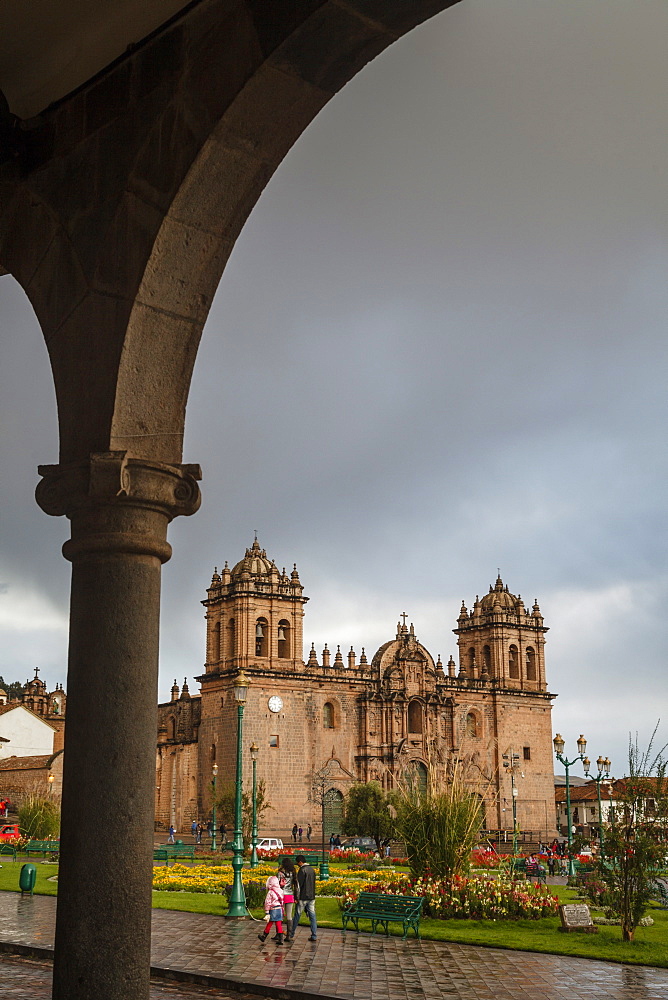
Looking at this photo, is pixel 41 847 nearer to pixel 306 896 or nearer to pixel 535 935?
pixel 306 896

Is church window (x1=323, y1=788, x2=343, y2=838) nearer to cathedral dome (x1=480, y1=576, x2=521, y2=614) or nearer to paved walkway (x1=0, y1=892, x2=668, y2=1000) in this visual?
cathedral dome (x1=480, y1=576, x2=521, y2=614)

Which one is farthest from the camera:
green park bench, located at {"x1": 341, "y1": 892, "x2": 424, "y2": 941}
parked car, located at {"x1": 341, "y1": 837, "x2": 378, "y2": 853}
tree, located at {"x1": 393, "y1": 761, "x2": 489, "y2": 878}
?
parked car, located at {"x1": 341, "y1": 837, "x2": 378, "y2": 853}

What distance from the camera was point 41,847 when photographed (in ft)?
94.7

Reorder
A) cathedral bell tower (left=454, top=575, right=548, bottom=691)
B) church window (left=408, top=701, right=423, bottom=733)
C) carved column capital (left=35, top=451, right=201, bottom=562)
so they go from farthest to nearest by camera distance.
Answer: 1. cathedral bell tower (left=454, top=575, right=548, bottom=691)
2. church window (left=408, top=701, right=423, bottom=733)
3. carved column capital (left=35, top=451, right=201, bottom=562)

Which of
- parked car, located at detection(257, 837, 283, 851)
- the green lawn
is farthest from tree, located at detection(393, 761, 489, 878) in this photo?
parked car, located at detection(257, 837, 283, 851)

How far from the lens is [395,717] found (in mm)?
48625

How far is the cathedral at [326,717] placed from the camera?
4419cm

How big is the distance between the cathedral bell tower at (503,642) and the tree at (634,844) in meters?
41.8

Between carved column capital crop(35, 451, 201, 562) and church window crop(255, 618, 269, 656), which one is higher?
church window crop(255, 618, 269, 656)

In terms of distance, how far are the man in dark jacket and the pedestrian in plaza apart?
0.26ft

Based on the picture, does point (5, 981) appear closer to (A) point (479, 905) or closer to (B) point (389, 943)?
(B) point (389, 943)

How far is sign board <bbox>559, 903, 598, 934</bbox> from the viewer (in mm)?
13039

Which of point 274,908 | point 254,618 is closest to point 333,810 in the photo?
point 254,618

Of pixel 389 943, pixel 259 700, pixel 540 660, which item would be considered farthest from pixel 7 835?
pixel 540 660
